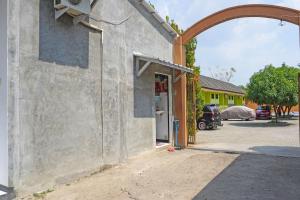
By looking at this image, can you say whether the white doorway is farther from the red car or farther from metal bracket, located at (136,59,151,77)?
the red car

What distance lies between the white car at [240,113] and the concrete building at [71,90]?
2191cm

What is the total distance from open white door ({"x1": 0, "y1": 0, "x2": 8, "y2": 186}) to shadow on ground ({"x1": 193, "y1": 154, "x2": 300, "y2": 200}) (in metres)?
3.60

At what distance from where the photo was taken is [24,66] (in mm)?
5629

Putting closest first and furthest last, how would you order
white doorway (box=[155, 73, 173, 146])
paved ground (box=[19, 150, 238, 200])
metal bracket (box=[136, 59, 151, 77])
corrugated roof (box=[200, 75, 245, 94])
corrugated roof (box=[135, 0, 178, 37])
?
paved ground (box=[19, 150, 238, 200]) → metal bracket (box=[136, 59, 151, 77]) → corrugated roof (box=[135, 0, 178, 37]) → white doorway (box=[155, 73, 173, 146]) → corrugated roof (box=[200, 75, 245, 94])

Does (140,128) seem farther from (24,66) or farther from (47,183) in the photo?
(24,66)

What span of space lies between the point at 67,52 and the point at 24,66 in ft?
4.10

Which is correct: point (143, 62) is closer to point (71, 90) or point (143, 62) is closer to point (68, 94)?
point (71, 90)

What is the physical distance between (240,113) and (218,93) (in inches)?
304

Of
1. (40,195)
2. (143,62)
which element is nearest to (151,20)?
(143,62)

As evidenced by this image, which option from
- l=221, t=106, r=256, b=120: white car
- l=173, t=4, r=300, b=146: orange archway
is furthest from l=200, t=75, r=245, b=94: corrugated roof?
l=173, t=4, r=300, b=146: orange archway

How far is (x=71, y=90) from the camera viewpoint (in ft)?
22.2

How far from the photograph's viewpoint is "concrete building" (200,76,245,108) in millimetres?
32812

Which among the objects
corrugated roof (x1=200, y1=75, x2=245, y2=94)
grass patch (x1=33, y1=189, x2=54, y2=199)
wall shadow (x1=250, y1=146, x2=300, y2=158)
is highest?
corrugated roof (x1=200, y1=75, x2=245, y2=94)

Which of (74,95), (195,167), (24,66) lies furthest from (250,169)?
(24,66)
